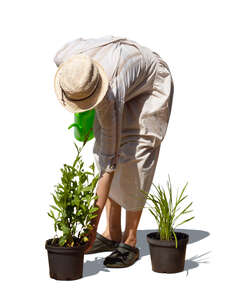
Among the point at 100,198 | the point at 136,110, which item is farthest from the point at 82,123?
the point at 100,198

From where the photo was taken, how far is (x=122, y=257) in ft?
17.1

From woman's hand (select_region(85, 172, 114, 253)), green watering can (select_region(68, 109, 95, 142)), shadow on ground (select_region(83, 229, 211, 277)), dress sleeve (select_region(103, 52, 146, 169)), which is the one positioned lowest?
shadow on ground (select_region(83, 229, 211, 277))

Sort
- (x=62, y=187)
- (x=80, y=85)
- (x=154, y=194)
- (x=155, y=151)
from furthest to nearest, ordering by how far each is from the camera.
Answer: (x=155, y=151)
(x=154, y=194)
(x=62, y=187)
(x=80, y=85)

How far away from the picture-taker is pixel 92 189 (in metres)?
4.78

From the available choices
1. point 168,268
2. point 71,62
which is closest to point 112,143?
point 71,62

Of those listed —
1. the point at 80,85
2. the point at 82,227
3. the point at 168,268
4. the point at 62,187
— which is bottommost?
the point at 168,268

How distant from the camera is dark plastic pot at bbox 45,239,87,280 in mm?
4660

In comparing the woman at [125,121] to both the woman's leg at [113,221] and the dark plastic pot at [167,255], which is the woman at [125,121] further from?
the dark plastic pot at [167,255]

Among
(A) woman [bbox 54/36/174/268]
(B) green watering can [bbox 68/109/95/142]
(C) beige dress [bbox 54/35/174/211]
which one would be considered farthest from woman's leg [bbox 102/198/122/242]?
(B) green watering can [bbox 68/109/95/142]

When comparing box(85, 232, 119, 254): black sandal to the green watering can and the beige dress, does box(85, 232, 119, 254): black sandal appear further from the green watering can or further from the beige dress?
the green watering can

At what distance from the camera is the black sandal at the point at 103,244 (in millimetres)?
5594

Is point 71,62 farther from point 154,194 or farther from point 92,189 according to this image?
point 154,194

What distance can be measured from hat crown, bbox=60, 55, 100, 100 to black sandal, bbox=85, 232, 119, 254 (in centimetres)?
158

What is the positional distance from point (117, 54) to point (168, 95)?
2.06ft
